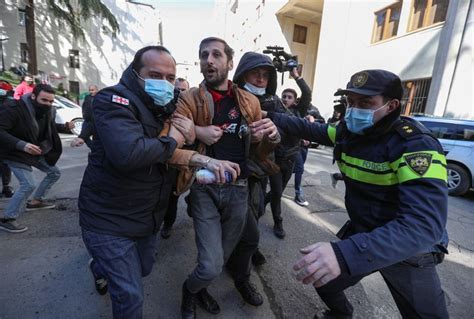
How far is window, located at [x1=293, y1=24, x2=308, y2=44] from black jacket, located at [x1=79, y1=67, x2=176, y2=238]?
831 inches

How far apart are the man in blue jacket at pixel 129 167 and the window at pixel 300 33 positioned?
824 inches

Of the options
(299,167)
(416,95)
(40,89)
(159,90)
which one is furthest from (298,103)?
(416,95)

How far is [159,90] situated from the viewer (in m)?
1.75

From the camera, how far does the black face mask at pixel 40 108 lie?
334cm

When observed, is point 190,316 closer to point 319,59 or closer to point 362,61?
point 362,61

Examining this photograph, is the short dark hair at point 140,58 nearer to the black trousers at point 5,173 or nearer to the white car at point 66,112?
the black trousers at point 5,173

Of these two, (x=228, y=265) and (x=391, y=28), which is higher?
(x=391, y=28)

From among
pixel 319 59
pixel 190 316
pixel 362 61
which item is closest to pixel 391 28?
pixel 362 61

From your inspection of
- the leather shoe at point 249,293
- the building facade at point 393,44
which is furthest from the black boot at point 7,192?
the building facade at point 393,44

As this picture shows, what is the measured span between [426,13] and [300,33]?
38.3 ft

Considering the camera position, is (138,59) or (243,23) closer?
(138,59)

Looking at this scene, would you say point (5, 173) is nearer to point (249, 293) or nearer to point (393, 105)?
point (249, 293)

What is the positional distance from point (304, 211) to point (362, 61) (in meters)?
11.4

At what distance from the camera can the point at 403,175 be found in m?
1.39
